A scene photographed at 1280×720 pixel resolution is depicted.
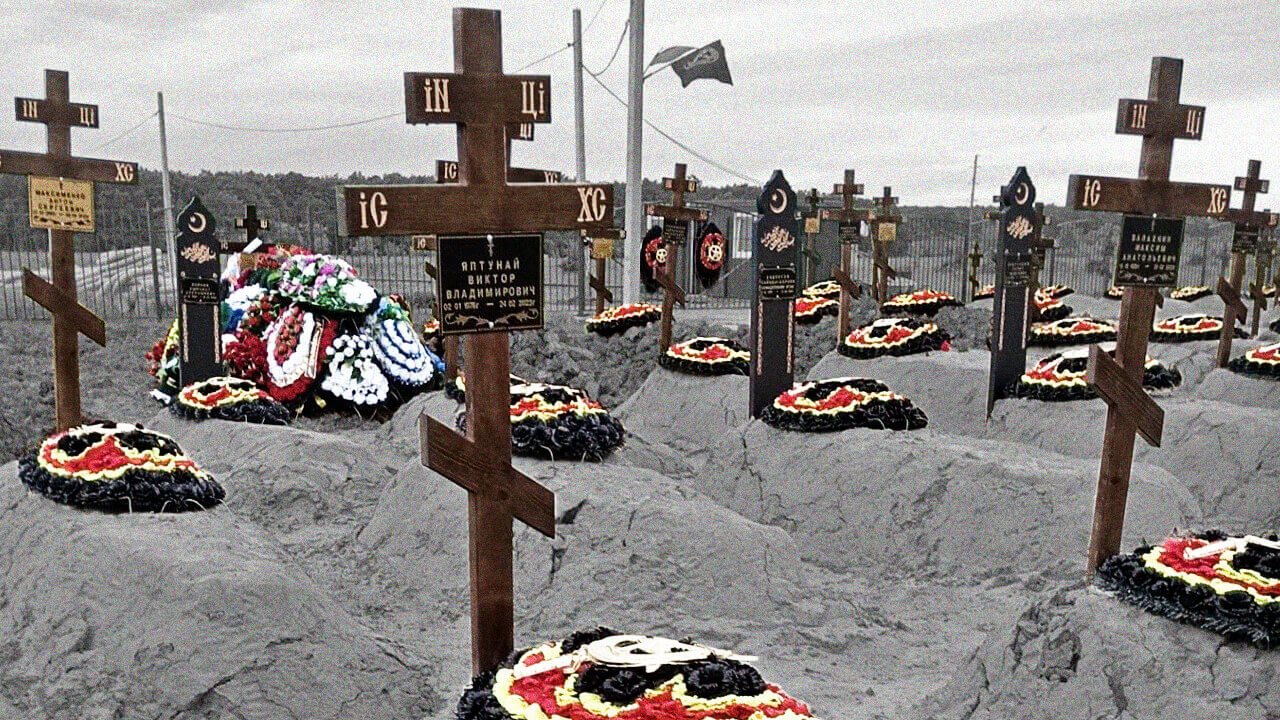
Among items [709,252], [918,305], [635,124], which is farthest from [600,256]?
[918,305]

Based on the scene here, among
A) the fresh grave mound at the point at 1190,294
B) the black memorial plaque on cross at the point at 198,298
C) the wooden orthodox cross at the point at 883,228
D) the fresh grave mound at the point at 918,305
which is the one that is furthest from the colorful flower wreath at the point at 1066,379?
the fresh grave mound at the point at 1190,294

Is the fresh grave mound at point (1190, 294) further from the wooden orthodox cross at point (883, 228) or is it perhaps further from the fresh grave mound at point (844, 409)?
the fresh grave mound at point (844, 409)

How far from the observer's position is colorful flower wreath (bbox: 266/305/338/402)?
41.1 ft

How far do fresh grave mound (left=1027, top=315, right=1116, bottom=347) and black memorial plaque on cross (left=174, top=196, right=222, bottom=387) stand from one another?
1044 cm

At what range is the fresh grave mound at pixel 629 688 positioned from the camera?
377 cm

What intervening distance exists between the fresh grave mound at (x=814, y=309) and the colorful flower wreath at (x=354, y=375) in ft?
24.5

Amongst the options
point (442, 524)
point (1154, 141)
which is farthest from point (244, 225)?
point (1154, 141)

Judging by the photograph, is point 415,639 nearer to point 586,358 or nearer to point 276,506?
point 276,506

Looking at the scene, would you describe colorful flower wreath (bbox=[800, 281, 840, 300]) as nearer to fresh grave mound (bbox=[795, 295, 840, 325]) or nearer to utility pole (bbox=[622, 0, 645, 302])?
fresh grave mound (bbox=[795, 295, 840, 325])

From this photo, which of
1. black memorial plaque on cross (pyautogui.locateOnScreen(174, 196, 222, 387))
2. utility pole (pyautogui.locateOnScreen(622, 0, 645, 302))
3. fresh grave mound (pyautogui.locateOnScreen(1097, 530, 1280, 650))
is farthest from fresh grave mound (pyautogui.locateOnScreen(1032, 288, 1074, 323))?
fresh grave mound (pyautogui.locateOnScreen(1097, 530, 1280, 650))

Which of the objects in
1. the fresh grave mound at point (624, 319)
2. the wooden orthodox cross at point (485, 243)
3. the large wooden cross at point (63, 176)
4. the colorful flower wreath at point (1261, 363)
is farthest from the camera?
the fresh grave mound at point (624, 319)

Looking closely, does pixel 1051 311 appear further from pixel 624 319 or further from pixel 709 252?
pixel 624 319

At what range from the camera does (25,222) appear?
1102 inches

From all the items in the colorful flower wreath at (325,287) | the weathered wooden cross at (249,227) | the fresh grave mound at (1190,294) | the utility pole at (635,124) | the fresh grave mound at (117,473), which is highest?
the utility pole at (635,124)
